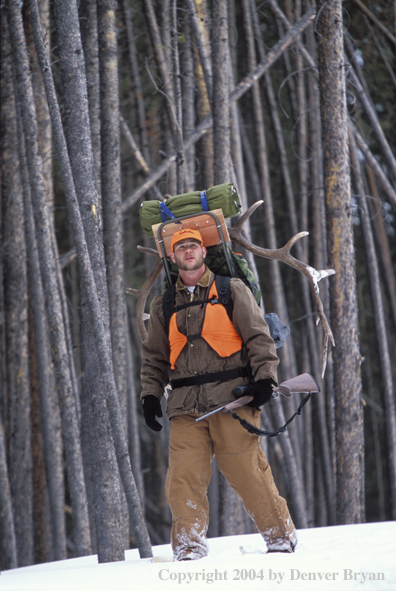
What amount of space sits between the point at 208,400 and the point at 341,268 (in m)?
2.49

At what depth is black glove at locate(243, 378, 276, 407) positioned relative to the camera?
2.56m

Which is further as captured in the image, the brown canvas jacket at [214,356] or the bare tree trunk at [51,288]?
the bare tree trunk at [51,288]

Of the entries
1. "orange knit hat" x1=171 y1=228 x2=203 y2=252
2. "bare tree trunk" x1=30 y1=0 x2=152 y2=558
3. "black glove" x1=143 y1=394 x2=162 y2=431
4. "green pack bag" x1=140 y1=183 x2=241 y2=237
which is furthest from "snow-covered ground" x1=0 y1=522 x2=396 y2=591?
"green pack bag" x1=140 y1=183 x2=241 y2=237

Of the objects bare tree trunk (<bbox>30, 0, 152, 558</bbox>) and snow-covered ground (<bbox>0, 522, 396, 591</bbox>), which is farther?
bare tree trunk (<bbox>30, 0, 152, 558</bbox>)

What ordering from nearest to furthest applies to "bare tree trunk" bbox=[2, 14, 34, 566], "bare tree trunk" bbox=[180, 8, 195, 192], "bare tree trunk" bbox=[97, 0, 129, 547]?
"bare tree trunk" bbox=[97, 0, 129, 547]
"bare tree trunk" bbox=[2, 14, 34, 566]
"bare tree trunk" bbox=[180, 8, 195, 192]

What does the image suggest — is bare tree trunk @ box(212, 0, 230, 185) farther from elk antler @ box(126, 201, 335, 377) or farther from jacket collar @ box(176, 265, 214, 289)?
jacket collar @ box(176, 265, 214, 289)

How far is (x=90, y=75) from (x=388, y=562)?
3951 mm

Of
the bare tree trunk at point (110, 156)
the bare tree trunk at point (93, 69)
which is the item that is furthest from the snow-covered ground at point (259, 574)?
the bare tree trunk at point (93, 69)

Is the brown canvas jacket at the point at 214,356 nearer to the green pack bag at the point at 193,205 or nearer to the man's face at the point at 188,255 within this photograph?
the man's face at the point at 188,255

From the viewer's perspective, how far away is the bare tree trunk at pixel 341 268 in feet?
15.5

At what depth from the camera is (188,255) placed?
8.91 ft

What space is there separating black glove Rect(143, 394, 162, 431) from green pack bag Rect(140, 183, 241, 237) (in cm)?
83

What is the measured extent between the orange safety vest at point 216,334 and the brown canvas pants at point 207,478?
0.29 m

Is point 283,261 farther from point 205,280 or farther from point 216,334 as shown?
point 216,334
